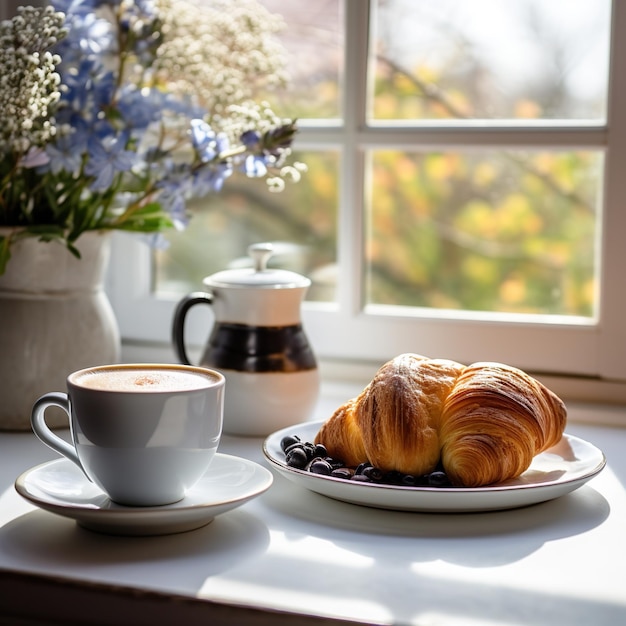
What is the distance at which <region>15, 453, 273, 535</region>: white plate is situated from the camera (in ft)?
2.35

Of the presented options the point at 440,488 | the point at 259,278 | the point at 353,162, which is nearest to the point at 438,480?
the point at 440,488

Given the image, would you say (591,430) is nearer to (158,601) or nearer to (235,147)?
(235,147)

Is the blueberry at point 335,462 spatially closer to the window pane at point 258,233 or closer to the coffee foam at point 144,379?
the coffee foam at point 144,379

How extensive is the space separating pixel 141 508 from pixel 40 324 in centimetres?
39

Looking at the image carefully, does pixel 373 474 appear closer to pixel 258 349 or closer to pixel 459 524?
pixel 459 524

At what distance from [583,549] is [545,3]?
746 mm

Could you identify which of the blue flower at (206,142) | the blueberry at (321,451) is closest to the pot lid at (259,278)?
the blue flower at (206,142)

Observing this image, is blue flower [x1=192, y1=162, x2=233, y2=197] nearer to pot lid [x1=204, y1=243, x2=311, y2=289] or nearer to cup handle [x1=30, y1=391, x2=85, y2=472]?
pot lid [x1=204, y1=243, x2=311, y2=289]

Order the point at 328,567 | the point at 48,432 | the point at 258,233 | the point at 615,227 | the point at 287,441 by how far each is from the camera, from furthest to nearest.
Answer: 1. the point at 258,233
2. the point at 615,227
3. the point at 287,441
4. the point at 48,432
5. the point at 328,567

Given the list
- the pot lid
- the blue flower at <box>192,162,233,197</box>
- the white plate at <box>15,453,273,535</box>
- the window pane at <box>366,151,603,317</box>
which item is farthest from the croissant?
the window pane at <box>366,151,603,317</box>

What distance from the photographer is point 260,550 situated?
2.39 feet

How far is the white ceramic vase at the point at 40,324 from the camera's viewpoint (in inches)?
41.6

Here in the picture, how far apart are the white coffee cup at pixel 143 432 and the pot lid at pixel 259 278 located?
0.29m

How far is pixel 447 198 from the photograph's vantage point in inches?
56.1
